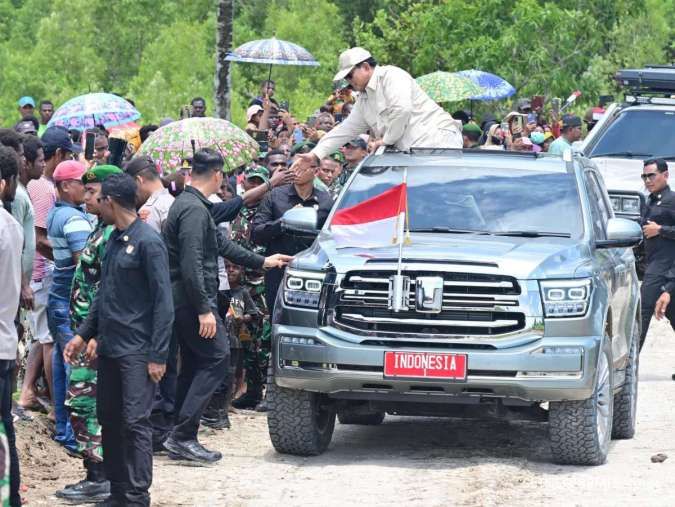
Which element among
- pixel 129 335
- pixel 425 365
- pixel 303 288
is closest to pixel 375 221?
pixel 303 288

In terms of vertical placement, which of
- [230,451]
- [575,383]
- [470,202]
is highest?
[470,202]

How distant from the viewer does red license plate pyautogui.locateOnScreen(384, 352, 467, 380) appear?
32.4 ft

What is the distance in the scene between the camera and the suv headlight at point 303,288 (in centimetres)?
1034

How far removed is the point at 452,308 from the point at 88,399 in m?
2.34

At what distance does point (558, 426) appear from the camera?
1016 cm

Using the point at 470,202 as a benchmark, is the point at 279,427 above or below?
below

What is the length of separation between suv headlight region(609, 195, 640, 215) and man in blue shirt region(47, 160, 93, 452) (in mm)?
9557

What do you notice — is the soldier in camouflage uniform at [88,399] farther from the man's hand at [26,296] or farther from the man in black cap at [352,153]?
the man in black cap at [352,153]

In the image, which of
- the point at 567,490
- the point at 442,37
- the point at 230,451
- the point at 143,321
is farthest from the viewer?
the point at 442,37

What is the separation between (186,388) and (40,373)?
1546mm

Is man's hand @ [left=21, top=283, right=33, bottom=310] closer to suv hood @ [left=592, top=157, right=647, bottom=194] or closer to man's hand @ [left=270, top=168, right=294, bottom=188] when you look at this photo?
man's hand @ [left=270, top=168, right=294, bottom=188]

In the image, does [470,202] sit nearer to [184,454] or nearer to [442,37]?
[184,454]

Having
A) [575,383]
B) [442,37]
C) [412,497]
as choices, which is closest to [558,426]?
[575,383]

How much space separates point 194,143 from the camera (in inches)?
487
